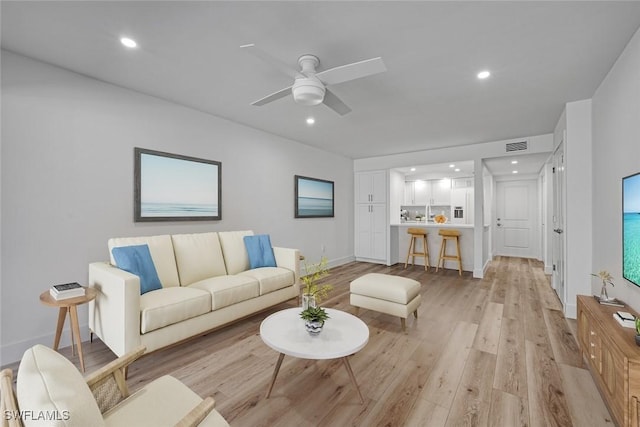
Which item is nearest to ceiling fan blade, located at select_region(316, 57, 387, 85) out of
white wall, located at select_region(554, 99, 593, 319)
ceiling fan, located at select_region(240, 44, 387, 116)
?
ceiling fan, located at select_region(240, 44, 387, 116)

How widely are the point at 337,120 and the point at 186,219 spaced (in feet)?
7.90

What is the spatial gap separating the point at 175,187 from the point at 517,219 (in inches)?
330

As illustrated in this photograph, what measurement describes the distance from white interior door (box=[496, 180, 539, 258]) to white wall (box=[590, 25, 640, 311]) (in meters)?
5.00

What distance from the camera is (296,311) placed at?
234 centimetres

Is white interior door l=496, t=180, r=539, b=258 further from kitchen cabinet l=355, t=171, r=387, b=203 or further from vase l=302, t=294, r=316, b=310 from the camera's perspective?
vase l=302, t=294, r=316, b=310

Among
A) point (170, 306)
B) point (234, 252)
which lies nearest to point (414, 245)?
point (234, 252)

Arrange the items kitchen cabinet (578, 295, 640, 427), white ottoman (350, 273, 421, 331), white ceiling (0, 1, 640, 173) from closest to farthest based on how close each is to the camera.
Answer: kitchen cabinet (578, 295, 640, 427) → white ceiling (0, 1, 640, 173) → white ottoman (350, 273, 421, 331)

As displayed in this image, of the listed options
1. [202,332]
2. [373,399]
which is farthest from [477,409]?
[202,332]

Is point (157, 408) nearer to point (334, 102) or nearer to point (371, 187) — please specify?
point (334, 102)

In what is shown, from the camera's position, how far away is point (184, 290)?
8.63ft

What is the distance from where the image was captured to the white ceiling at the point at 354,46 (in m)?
1.79

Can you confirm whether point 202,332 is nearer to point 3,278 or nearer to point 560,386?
point 3,278

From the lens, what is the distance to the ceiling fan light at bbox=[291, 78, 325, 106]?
212 cm

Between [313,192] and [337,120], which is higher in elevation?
[337,120]
